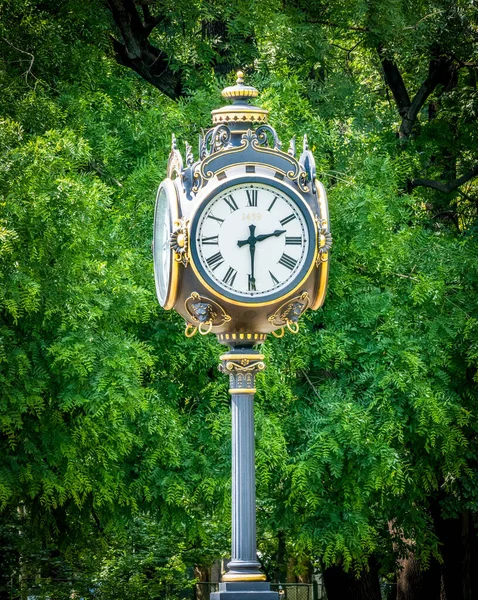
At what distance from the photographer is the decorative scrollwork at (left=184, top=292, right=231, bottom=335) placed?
7.76m

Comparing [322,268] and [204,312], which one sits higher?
[322,268]

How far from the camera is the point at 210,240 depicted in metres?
7.81

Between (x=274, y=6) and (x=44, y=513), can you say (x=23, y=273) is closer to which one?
(x=44, y=513)

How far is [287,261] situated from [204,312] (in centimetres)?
53

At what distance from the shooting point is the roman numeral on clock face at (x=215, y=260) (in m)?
7.78

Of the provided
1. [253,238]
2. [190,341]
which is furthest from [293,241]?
[190,341]

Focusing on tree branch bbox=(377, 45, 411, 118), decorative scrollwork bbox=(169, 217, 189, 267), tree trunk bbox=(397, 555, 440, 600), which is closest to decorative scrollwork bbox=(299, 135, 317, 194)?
decorative scrollwork bbox=(169, 217, 189, 267)

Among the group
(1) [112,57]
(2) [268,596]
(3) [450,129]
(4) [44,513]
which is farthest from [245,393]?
(3) [450,129]

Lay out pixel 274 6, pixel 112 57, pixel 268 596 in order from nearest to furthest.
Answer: pixel 268 596, pixel 274 6, pixel 112 57

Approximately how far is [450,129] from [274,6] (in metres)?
5.23

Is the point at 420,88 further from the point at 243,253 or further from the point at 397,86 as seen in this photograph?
the point at 243,253

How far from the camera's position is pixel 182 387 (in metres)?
17.1

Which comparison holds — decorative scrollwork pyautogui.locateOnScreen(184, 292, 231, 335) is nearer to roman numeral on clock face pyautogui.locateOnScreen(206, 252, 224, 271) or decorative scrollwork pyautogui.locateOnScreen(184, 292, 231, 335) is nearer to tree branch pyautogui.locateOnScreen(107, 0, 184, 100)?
roman numeral on clock face pyautogui.locateOnScreen(206, 252, 224, 271)

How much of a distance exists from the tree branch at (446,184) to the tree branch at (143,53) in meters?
4.03
